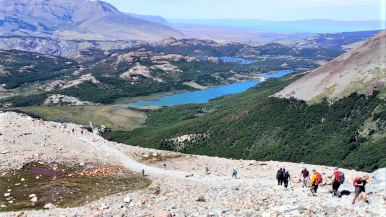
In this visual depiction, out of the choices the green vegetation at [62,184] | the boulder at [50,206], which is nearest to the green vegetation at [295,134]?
the green vegetation at [62,184]

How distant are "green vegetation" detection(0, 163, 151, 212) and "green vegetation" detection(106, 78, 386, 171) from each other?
43206mm

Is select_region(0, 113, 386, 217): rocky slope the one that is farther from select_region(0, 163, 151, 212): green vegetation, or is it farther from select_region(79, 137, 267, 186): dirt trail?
select_region(0, 163, 151, 212): green vegetation

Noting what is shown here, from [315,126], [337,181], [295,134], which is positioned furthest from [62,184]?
[315,126]

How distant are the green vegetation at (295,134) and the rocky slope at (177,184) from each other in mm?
31566

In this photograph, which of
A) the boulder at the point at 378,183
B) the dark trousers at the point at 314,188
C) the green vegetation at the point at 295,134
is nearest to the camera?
the boulder at the point at 378,183

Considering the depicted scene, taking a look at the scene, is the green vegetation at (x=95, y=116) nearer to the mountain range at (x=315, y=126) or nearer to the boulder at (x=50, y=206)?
the mountain range at (x=315, y=126)

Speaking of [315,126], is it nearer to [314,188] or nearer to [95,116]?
[314,188]

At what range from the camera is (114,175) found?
45.7m

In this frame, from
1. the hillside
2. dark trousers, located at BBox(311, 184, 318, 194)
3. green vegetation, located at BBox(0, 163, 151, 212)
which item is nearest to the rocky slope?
dark trousers, located at BBox(311, 184, 318, 194)

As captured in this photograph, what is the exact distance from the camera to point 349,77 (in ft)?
355

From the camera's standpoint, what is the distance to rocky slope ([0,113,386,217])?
25.1 meters

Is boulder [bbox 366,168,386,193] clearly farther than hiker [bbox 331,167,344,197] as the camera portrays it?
No

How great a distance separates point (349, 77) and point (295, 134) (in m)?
28.6

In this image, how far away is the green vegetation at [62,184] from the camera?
36.1 meters
